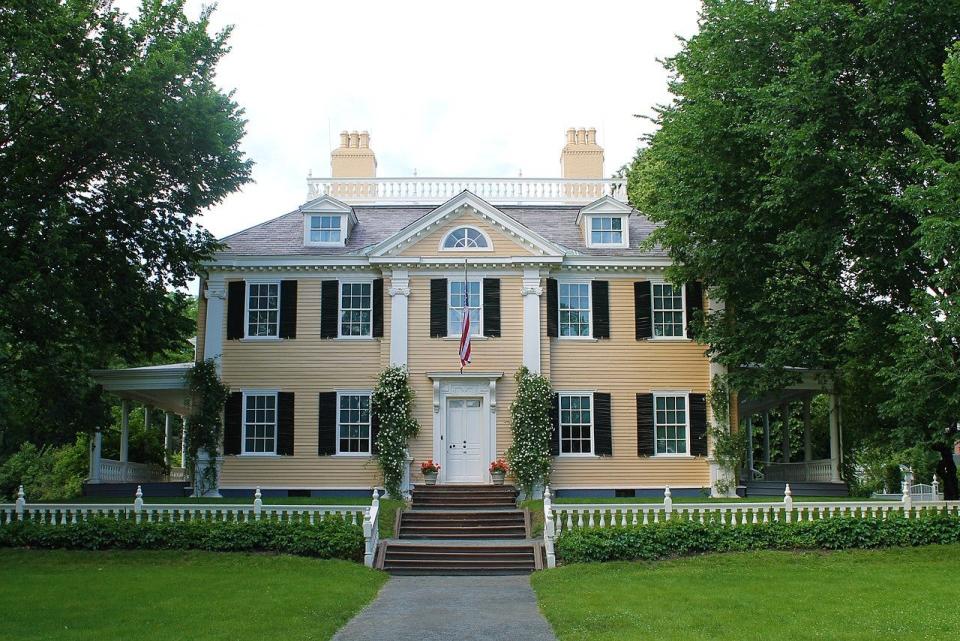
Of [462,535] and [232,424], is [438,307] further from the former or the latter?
[462,535]

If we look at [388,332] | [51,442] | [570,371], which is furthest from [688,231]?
[51,442]

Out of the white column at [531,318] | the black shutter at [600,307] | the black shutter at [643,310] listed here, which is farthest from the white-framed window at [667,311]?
the white column at [531,318]

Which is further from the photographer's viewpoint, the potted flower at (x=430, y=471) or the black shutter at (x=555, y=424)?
the black shutter at (x=555, y=424)

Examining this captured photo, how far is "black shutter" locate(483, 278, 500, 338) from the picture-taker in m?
23.9

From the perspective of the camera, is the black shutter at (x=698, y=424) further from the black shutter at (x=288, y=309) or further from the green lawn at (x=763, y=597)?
the black shutter at (x=288, y=309)

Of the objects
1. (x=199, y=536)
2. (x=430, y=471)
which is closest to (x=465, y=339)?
(x=430, y=471)

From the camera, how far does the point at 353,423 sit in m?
23.8

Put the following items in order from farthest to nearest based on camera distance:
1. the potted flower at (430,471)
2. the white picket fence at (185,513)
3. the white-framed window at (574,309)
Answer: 1. the white-framed window at (574,309)
2. the potted flower at (430,471)
3. the white picket fence at (185,513)

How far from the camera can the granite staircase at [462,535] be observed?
1747cm

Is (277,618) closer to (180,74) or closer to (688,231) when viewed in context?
(180,74)

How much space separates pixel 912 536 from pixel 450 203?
1290 cm

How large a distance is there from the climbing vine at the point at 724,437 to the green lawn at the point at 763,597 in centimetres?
623

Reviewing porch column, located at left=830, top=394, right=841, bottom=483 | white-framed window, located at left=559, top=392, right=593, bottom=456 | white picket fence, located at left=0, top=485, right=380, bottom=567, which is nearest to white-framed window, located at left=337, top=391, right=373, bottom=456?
white-framed window, located at left=559, top=392, right=593, bottom=456

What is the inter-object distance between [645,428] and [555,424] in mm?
2299
